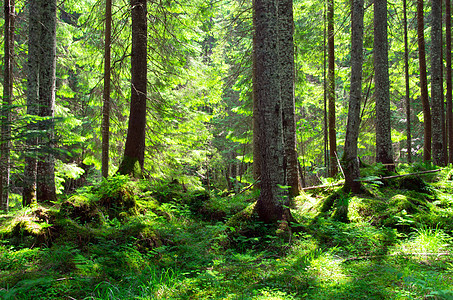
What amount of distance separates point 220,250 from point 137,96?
5398 millimetres

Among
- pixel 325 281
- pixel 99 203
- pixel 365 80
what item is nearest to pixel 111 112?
pixel 99 203

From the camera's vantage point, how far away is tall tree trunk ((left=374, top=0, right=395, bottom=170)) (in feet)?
31.7

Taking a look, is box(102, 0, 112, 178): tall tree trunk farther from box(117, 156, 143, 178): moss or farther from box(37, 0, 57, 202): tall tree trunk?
box(37, 0, 57, 202): tall tree trunk

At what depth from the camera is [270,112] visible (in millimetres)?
5461

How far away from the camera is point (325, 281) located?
11.1 ft

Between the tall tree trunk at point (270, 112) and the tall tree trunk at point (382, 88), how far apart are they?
19.5 feet

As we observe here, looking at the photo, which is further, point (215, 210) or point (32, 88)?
point (215, 210)

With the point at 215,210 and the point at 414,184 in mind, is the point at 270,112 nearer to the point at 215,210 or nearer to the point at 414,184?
the point at 215,210

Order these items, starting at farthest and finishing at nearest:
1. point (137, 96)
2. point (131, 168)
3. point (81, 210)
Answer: point (137, 96), point (131, 168), point (81, 210)

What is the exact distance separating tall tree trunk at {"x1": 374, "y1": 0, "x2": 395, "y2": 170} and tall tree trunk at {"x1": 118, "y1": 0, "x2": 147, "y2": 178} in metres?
7.75

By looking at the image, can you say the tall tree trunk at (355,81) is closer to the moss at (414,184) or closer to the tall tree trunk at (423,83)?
the moss at (414,184)

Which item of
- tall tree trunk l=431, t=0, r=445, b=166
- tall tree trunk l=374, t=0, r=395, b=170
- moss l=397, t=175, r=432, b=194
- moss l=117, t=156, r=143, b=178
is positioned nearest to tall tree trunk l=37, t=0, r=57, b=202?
moss l=117, t=156, r=143, b=178

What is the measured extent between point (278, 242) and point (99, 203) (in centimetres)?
392

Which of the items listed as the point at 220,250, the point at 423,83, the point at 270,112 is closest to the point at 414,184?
the point at 270,112
